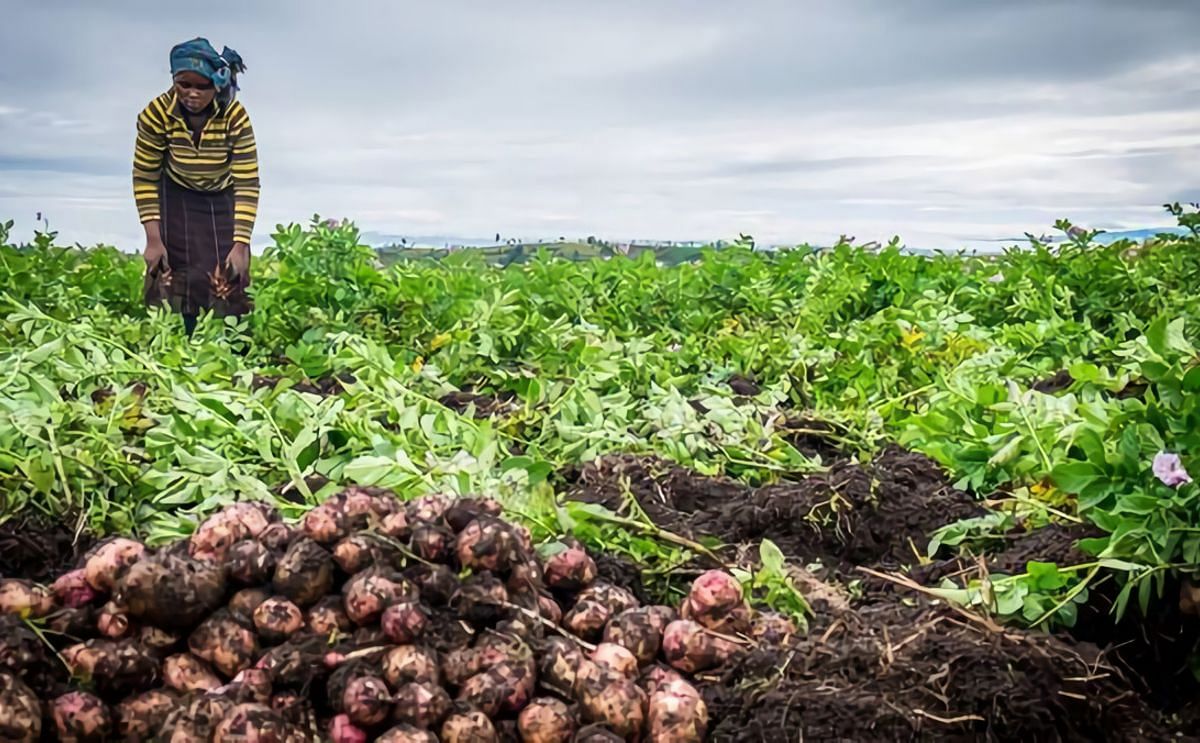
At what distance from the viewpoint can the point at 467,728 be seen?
190 cm

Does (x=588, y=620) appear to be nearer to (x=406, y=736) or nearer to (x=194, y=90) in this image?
(x=406, y=736)

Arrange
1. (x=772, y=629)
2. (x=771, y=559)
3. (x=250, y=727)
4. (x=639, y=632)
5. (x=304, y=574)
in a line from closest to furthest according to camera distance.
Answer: (x=250, y=727) → (x=304, y=574) → (x=639, y=632) → (x=772, y=629) → (x=771, y=559)

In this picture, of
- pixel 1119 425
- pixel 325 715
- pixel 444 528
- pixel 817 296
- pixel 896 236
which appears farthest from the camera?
pixel 896 236

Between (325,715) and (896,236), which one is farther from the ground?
(896,236)

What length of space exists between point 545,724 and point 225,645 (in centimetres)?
55

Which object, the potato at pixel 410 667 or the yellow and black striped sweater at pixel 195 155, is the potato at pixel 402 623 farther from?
the yellow and black striped sweater at pixel 195 155

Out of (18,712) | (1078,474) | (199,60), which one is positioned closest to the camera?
(18,712)

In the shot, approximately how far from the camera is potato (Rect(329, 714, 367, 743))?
1911mm

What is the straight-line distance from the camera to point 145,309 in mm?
6871

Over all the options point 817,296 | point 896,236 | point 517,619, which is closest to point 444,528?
point 517,619

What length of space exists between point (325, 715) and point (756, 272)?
5.80 metres

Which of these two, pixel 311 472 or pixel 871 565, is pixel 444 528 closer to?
pixel 311 472

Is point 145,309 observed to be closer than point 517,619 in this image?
No

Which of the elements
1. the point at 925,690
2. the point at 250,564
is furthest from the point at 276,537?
the point at 925,690
